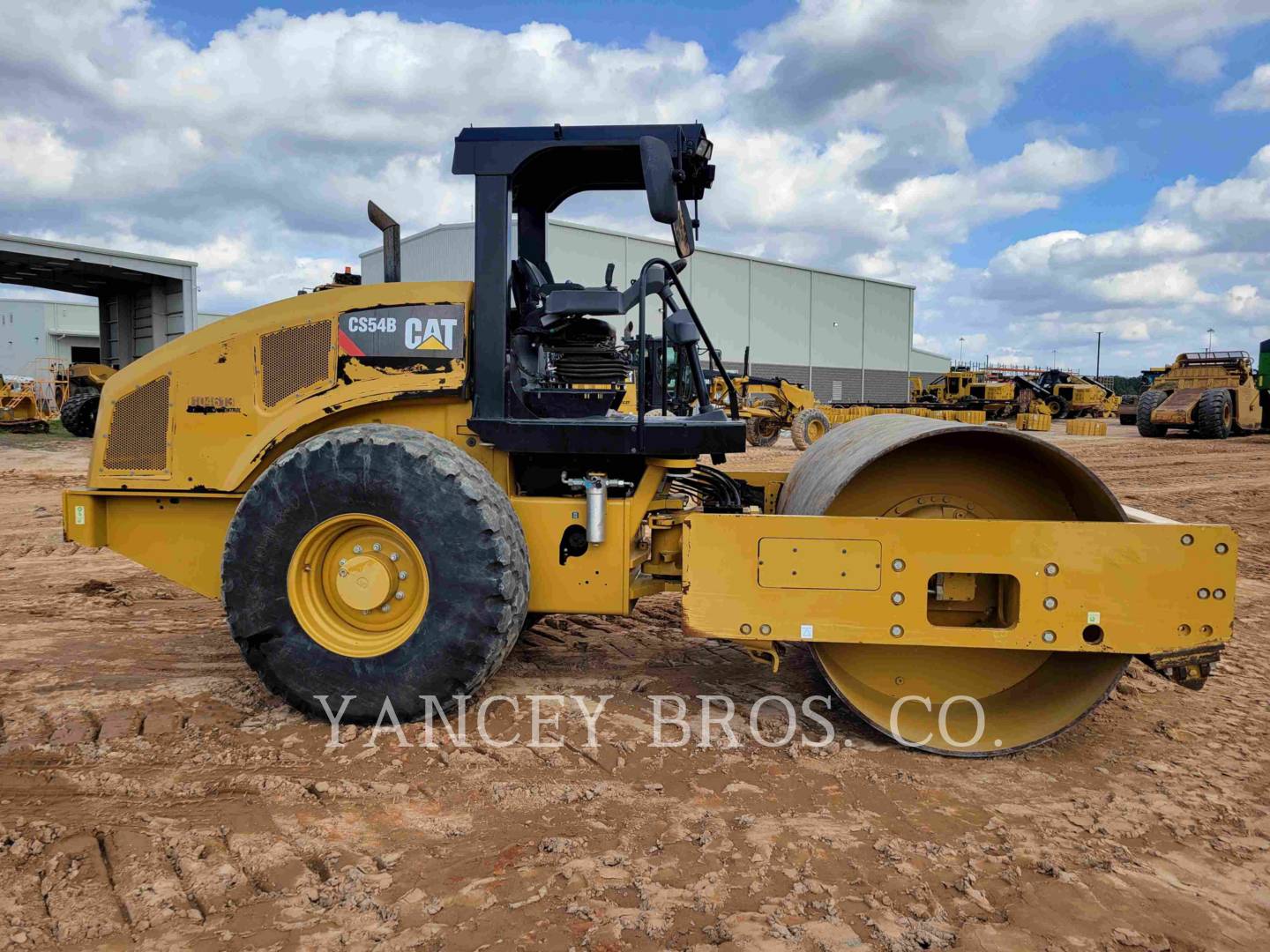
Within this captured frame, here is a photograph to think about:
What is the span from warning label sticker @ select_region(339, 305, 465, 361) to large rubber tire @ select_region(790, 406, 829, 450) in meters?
15.6

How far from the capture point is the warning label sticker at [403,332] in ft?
12.5

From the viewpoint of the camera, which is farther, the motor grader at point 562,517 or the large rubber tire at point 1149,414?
the large rubber tire at point 1149,414

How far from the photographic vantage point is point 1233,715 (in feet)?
12.8

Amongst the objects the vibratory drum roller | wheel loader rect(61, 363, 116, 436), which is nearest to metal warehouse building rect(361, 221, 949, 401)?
wheel loader rect(61, 363, 116, 436)

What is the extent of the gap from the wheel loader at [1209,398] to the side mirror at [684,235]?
2333 centimetres

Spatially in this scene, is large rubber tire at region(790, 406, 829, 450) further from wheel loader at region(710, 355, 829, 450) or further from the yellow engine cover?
the yellow engine cover

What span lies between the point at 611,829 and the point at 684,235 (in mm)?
2631

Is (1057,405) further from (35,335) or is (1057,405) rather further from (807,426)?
(35,335)

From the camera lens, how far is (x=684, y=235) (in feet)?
13.5

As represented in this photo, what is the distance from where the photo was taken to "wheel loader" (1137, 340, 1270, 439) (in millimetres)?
22688

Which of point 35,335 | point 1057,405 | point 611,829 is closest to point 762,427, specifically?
point 611,829

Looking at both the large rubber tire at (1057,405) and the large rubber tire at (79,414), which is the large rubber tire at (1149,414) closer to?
the large rubber tire at (1057,405)

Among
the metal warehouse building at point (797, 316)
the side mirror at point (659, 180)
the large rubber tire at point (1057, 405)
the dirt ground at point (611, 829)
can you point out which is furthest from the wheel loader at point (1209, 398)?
the side mirror at point (659, 180)

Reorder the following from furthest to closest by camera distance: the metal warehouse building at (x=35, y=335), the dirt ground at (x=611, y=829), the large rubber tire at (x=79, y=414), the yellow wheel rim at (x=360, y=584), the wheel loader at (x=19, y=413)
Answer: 1. the metal warehouse building at (x=35, y=335)
2. the wheel loader at (x=19, y=413)
3. the large rubber tire at (x=79, y=414)
4. the yellow wheel rim at (x=360, y=584)
5. the dirt ground at (x=611, y=829)
